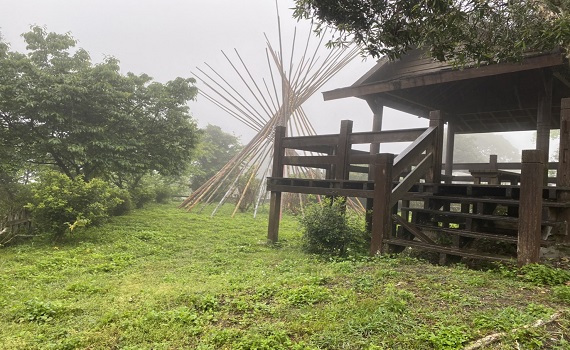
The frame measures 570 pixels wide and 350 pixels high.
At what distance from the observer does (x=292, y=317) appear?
136 inches

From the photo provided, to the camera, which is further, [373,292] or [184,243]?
[184,243]

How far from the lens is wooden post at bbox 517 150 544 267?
175 inches

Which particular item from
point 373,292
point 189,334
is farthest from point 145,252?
point 373,292

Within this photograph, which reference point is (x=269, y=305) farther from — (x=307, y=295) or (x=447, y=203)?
(x=447, y=203)

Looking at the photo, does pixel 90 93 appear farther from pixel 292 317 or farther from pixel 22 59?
pixel 292 317

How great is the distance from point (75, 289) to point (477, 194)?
5.94 m

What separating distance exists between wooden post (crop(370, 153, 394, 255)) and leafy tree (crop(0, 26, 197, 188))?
7.95 metres

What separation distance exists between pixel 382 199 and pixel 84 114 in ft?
31.0

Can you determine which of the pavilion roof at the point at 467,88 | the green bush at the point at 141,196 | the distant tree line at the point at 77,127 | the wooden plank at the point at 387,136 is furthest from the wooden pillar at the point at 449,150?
the green bush at the point at 141,196

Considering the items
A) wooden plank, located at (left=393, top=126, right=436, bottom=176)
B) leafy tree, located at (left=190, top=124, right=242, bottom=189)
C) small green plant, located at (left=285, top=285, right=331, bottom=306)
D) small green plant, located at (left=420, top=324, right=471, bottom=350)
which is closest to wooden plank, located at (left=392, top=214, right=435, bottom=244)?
wooden plank, located at (left=393, top=126, right=436, bottom=176)

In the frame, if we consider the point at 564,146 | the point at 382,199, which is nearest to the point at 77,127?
the point at 382,199

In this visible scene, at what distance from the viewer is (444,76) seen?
7.45 m

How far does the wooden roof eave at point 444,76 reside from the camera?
20.5ft

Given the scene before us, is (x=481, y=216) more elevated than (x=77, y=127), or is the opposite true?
(x=77, y=127)
